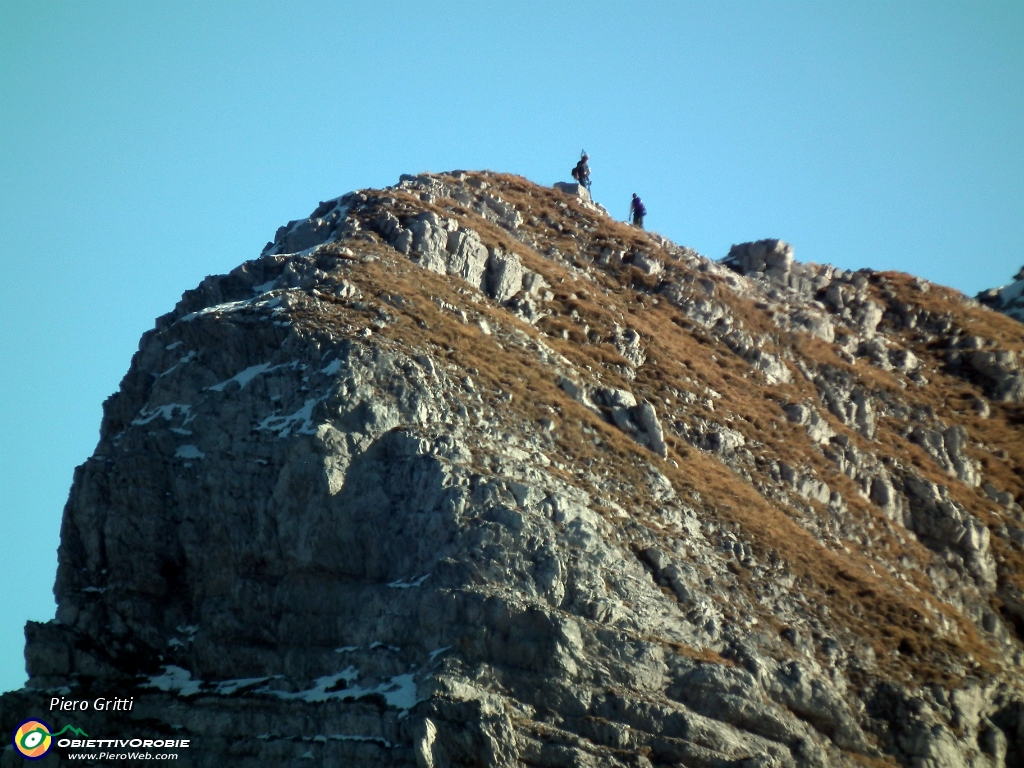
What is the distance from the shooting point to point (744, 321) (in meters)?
72.2

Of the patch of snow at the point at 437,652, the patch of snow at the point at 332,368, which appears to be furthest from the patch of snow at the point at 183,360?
the patch of snow at the point at 437,652

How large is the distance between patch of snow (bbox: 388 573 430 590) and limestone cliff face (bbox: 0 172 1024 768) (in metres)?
0.15

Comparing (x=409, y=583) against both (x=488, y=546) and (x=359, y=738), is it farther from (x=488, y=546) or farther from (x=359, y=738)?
(x=359, y=738)

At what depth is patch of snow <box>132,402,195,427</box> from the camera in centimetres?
5275

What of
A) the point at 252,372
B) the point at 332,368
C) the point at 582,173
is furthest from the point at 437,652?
the point at 582,173

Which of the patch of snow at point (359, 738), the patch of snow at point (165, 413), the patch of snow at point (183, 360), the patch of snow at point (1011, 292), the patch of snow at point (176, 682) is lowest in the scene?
the patch of snow at point (359, 738)

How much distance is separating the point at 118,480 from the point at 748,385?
93.2ft

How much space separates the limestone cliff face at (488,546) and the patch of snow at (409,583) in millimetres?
152

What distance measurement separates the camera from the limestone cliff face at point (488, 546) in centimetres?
4425

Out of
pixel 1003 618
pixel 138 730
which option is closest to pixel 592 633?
pixel 138 730

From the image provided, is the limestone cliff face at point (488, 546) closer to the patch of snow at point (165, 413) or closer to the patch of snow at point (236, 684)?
the patch of snow at point (236, 684)

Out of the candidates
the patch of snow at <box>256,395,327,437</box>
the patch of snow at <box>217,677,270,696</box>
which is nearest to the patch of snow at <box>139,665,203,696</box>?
the patch of snow at <box>217,677,270,696</box>

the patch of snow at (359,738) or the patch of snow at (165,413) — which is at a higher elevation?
the patch of snow at (165,413)

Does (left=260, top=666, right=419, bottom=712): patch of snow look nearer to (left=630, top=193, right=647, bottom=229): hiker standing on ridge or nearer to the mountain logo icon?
the mountain logo icon
